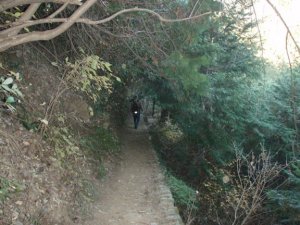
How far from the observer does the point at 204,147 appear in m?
13.4

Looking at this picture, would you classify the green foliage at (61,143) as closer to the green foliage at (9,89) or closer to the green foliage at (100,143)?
the green foliage at (100,143)

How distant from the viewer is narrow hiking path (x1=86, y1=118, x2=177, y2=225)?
6571 millimetres

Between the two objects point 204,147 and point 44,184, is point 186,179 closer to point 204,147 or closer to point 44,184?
point 204,147

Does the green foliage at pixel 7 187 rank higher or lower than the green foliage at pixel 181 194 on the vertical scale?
higher

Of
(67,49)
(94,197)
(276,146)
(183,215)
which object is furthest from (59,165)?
(276,146)

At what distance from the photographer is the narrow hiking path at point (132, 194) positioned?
21.6 feet

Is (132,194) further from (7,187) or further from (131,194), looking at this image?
(7,187)

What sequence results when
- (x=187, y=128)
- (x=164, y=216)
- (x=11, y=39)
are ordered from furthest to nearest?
(x=187, y=128) < (x=164, y=216) < (x=11, y=39)

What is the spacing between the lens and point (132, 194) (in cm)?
802

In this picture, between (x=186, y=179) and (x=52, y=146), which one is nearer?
(x=52, y=146)

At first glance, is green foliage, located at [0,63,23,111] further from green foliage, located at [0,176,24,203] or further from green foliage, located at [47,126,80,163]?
green foliage, located at [47,126,80,163]

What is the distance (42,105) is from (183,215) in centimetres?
452

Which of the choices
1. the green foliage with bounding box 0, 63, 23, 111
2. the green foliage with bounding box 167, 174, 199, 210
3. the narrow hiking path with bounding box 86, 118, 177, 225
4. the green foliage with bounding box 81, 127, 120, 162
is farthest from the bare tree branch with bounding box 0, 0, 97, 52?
the green foliage with bounding box 167, 174, 199, 210

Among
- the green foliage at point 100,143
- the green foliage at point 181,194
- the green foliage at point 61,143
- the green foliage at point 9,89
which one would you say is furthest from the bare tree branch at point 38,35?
the green foliage at point 181,194
